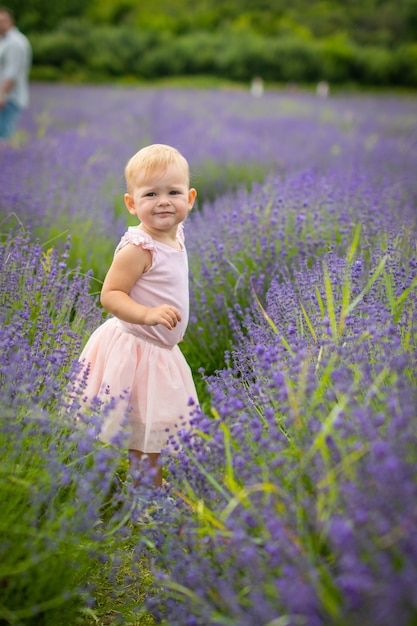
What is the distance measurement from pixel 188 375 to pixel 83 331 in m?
0.53

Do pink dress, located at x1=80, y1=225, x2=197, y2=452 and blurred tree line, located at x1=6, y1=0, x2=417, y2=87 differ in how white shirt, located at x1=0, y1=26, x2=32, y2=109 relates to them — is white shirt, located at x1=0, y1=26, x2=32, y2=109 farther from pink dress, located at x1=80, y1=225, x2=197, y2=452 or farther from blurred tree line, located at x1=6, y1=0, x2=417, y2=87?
blurred tree line, located at x1=6, y1=0, x2=417, y2=87

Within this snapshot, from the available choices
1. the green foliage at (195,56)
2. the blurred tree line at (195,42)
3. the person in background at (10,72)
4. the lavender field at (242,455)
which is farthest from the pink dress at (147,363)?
the green foliage at (195,56)

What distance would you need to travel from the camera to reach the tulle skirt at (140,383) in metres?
2.28

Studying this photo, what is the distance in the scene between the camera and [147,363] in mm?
2336

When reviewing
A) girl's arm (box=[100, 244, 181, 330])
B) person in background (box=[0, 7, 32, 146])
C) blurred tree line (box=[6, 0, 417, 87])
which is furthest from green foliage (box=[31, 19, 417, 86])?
girl's arm (box=[100, 244, 181, 330])

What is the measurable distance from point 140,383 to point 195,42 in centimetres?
2007

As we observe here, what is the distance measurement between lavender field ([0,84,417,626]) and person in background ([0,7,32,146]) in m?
3.86

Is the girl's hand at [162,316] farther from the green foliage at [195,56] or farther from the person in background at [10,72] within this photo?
the green foliage at [195,56]

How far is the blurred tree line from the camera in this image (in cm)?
1889

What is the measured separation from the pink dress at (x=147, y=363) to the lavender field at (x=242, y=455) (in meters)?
0.12

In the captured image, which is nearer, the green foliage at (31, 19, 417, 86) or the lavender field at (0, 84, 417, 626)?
the lavender field at (0, 84, 417, 626)

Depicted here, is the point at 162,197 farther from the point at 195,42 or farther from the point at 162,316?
the point at 195,42

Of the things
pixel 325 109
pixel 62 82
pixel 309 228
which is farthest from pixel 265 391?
pixel 62 82

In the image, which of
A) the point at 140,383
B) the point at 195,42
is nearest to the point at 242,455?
the point at 140,383
